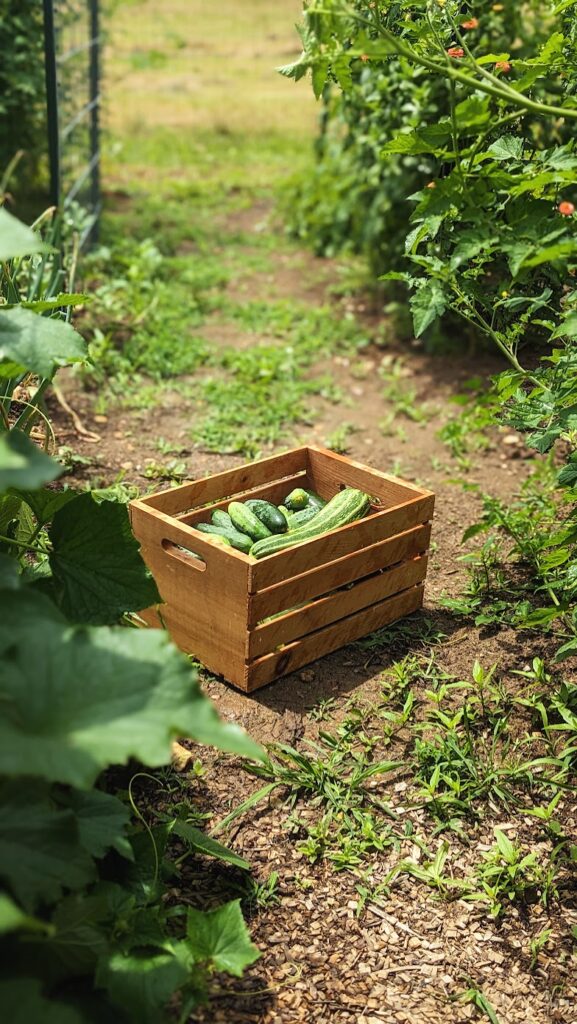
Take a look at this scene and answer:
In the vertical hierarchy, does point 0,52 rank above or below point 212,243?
above

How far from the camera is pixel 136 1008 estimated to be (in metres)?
1.81

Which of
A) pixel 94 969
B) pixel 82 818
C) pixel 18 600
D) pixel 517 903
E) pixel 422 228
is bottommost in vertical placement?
pixel 517 903

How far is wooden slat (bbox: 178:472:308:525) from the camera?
3.48m

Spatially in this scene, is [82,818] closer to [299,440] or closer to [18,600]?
[18,600]

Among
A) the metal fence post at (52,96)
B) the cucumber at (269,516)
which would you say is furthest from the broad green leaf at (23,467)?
the metal fence post at (52,96)

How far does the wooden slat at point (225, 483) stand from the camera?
344 cm

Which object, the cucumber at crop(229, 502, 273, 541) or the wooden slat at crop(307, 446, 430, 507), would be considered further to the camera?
the wooden slat at crop(307, 446, 430, 507)

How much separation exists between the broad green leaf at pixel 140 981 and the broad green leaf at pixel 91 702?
541 mm

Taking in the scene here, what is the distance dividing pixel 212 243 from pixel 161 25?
23.6 feet

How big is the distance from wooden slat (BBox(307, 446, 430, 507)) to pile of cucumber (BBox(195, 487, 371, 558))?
9 cm

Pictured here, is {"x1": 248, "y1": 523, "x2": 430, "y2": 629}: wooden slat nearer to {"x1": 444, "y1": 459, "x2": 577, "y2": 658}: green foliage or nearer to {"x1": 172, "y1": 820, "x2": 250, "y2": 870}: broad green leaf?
{"x1": 444, "y1": 459, "x2": 577, "y2": 658}: green foliage

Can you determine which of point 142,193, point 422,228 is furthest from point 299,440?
point 142,193

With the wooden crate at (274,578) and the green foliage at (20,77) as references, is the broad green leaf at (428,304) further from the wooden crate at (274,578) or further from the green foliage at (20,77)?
the green foliage at (20,77)

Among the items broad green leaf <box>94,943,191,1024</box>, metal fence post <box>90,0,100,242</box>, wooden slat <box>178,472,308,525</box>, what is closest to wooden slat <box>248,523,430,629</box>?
wooden slat <box>178,472,308,525</box>
